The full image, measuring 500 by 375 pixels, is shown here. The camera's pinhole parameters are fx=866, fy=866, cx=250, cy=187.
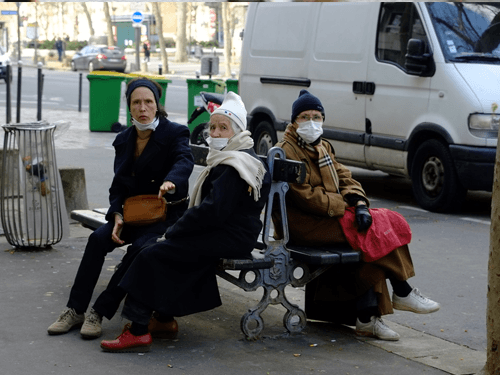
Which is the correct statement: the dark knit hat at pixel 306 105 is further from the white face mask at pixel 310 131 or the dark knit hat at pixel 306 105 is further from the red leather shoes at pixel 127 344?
the red leather shoes at pixel 127 344

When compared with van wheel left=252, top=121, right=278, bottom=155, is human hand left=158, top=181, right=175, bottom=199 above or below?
above

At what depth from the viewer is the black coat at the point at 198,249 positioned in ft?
14.3

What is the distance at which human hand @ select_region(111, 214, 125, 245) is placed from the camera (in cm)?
491

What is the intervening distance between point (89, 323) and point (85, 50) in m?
44.2

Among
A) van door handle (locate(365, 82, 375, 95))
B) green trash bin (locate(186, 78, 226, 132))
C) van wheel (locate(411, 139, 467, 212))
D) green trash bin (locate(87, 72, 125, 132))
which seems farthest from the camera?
green trash bin (locate(87, 72, 125, 132))

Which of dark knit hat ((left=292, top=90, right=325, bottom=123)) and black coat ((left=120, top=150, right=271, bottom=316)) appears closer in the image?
black coat ((left=120, top=150, right=271, bottom=316))

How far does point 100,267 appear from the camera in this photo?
16.0ft

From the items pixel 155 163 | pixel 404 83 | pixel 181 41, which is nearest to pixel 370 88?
pixel 404 83

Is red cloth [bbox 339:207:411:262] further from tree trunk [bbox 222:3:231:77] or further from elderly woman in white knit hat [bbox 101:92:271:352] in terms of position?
tree trunk [bbox 222:3:231:77]

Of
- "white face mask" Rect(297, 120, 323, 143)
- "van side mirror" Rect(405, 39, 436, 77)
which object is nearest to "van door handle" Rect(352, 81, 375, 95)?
"van side mirror" Rect(405, 39, 436, 77)

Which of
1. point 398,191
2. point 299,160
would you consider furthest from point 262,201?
point 398,191

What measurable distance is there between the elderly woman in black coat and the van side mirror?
469 centimetres

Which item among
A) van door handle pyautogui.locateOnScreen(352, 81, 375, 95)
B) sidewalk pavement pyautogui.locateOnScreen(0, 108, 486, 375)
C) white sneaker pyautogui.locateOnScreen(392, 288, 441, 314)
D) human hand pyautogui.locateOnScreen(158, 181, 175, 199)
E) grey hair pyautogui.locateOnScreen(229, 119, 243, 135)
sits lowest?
sidewalk pavement pyautogui.locateOnScreen(0, 108, 486, 375)

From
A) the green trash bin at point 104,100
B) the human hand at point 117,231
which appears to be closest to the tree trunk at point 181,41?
the green trash bin at point 104,100
